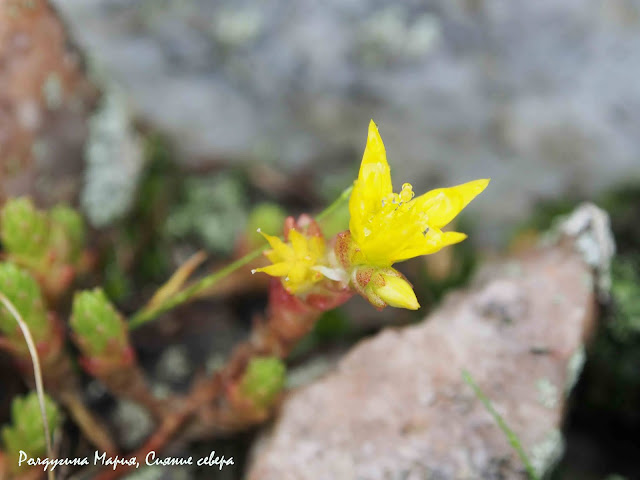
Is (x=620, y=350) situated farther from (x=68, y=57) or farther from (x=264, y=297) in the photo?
(x=68, y=57)

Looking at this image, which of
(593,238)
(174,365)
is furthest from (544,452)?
(174,365)

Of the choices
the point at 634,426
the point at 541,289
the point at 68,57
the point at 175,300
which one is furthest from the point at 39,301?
the point at 634,426

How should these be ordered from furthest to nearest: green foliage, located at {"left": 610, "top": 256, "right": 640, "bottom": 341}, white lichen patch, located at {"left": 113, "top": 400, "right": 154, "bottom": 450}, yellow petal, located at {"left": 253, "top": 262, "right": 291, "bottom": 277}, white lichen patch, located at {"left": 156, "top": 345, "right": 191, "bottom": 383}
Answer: white lichen patch, located at {"left": 156, "top": 345, "right": 191, "bottom": 383}
green foliage, located at {"left": 610, "top": 256, "right": 640, "bottom": 341}
white lichen patch, located at {"left": 113, "top": 400, "right": 154, "bottom": 450}
yellow petal, located at {"left": 253, "top": 262, "right": 291, "bottom": 277}

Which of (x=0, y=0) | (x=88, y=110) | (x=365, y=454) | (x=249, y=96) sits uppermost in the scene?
(x=0, y=0)

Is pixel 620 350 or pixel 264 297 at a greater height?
pixel 264 297

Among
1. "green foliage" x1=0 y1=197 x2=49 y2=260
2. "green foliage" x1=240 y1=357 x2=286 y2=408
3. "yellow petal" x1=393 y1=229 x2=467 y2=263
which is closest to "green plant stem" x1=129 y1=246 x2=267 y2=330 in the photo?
"green foliage" x1=240 y1=357 x2=286 y2=408

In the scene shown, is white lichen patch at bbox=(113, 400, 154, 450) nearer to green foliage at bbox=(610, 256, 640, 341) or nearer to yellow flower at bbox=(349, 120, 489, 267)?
yellow flower at bbox=(349, 120, 489, 267)
